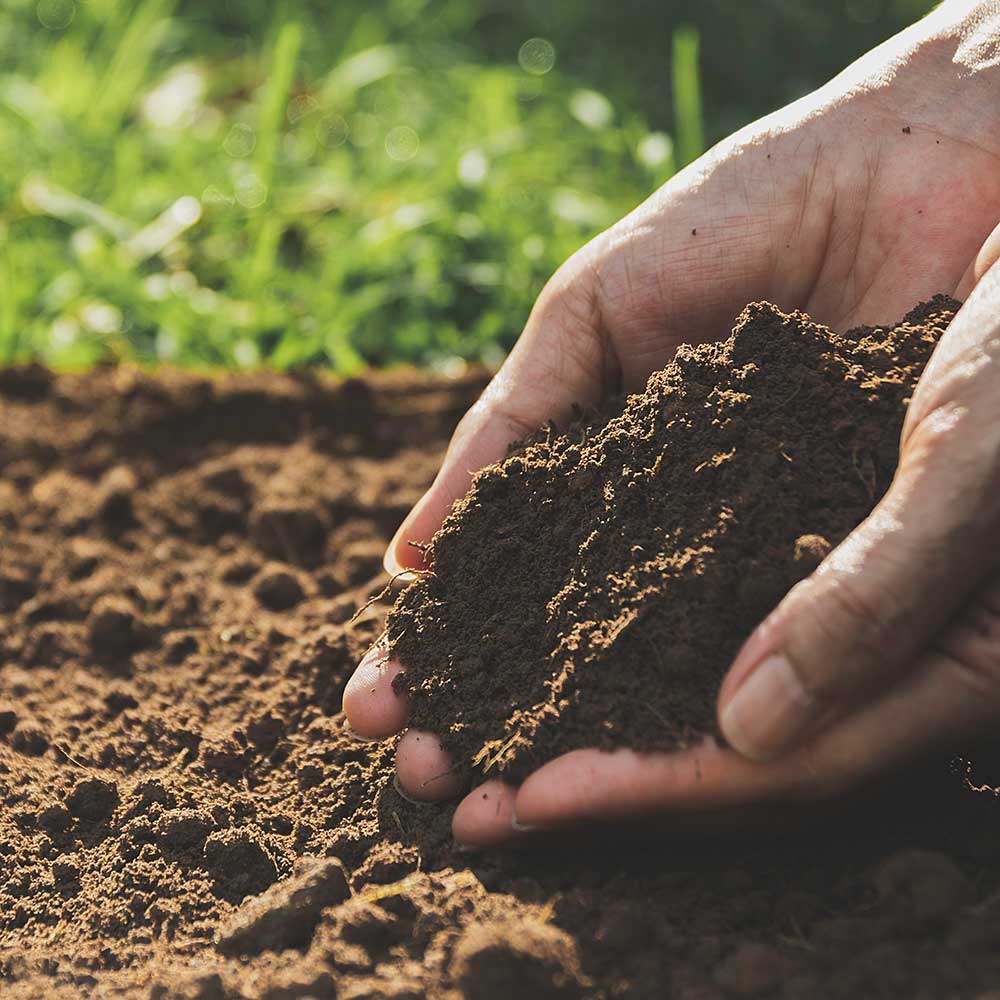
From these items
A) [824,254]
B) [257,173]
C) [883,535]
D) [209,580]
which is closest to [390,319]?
[257,173]

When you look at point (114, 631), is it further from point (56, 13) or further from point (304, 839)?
point (56, 13)

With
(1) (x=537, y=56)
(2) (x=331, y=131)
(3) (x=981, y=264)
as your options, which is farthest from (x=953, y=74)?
(1) (x=537, y=56)

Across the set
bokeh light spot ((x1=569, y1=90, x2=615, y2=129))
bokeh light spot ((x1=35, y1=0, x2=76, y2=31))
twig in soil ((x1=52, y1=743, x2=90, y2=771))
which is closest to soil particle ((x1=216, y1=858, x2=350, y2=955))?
twig in soil ((x1=52, y1=743, x2=90, y2=771))

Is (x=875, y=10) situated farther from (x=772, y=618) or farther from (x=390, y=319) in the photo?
(x=772, y=618)

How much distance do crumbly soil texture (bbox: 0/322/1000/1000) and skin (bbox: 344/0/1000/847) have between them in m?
0.12

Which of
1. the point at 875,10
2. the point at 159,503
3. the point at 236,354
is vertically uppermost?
the point at 875,10

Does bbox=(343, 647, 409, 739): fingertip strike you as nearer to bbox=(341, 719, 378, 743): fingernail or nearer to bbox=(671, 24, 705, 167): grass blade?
bbox=(341, 719, 378, 743): fingernail

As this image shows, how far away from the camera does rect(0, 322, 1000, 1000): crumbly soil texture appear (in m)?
1.54

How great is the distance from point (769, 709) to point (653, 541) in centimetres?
41

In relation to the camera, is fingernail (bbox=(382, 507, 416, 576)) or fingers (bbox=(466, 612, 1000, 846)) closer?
fingers (bbox=(466, 612, 1000, 846))

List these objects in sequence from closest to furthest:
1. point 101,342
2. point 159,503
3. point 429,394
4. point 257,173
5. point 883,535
Result: point 883,535 → point 159,503 → point 429,394 → point 101,342 → point 257,173

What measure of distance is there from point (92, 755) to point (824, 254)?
6.15ft

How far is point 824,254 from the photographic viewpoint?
7.98ft

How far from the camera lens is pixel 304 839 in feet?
6.44
